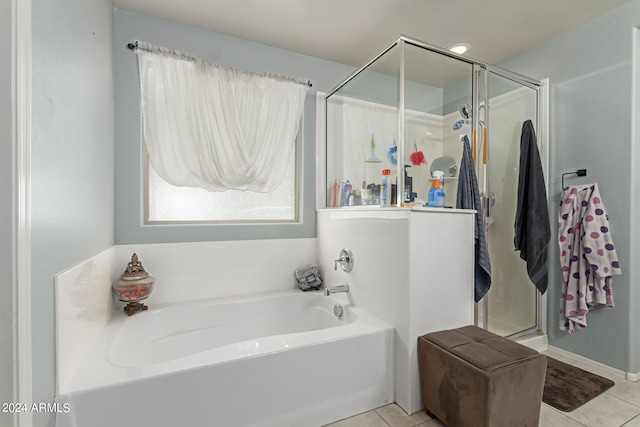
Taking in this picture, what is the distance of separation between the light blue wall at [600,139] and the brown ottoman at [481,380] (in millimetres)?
1062

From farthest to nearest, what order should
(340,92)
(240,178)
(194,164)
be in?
(340,92) < (240,178) < (194,164)

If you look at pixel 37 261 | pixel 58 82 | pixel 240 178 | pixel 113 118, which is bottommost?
pixel 37 261

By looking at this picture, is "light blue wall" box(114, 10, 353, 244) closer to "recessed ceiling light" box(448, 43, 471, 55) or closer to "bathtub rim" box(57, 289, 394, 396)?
"bathtub rim" box(57, 289, 394, 396)

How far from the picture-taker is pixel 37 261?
0.92 m

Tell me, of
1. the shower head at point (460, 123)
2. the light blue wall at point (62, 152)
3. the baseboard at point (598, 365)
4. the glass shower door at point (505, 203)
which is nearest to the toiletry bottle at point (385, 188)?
the shower head at point (460, 123)

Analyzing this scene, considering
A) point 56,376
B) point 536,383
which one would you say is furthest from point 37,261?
point 536,383

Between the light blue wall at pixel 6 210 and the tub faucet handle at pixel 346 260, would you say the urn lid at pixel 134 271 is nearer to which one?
the light blue wall at pixel 6 210

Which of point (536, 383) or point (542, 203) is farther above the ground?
point (542, 203)

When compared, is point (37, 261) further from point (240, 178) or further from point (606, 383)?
point (606, 383)

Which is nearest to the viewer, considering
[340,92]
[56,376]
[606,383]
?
[56,376]

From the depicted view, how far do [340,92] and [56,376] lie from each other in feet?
7.83

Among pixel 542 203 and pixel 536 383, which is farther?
pixel 542 203

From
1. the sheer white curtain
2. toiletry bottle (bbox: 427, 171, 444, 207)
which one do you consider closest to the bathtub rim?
toiletry bottle (bbox: 427, 171, 444, 207)

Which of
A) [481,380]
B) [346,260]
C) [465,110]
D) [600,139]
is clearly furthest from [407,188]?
[600,139]
